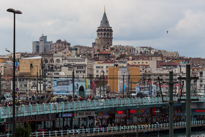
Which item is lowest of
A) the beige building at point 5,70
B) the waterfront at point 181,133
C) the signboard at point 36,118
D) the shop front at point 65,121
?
the waterfront at point 181,133

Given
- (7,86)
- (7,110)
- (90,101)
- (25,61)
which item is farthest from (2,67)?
(7,110)

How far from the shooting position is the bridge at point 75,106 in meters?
44.8

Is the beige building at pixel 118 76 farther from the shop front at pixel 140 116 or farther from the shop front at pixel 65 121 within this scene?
the shop front at pixel 65 121

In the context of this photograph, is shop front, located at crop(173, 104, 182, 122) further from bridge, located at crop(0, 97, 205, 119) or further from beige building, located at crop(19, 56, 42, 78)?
beige building, located at crop(19, 56, 42, 78)

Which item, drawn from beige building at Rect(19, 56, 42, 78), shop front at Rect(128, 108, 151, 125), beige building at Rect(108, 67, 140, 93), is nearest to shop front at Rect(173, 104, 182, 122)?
shop front at Rect(128, 108, 151, 125)

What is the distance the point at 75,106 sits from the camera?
176ft

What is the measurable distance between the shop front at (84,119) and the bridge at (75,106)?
569 mm

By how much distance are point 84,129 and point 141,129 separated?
11384mm

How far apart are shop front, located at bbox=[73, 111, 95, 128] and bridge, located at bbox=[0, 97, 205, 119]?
57cm

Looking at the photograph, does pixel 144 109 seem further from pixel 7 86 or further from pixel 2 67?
pixel 2 67

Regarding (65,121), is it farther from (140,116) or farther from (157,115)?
(157,115)

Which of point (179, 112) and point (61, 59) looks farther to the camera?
point (61, 59)

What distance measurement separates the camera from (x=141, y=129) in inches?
2381

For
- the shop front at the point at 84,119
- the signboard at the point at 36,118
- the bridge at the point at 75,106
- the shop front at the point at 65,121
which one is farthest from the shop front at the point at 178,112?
the signboard at the point at 36,118
